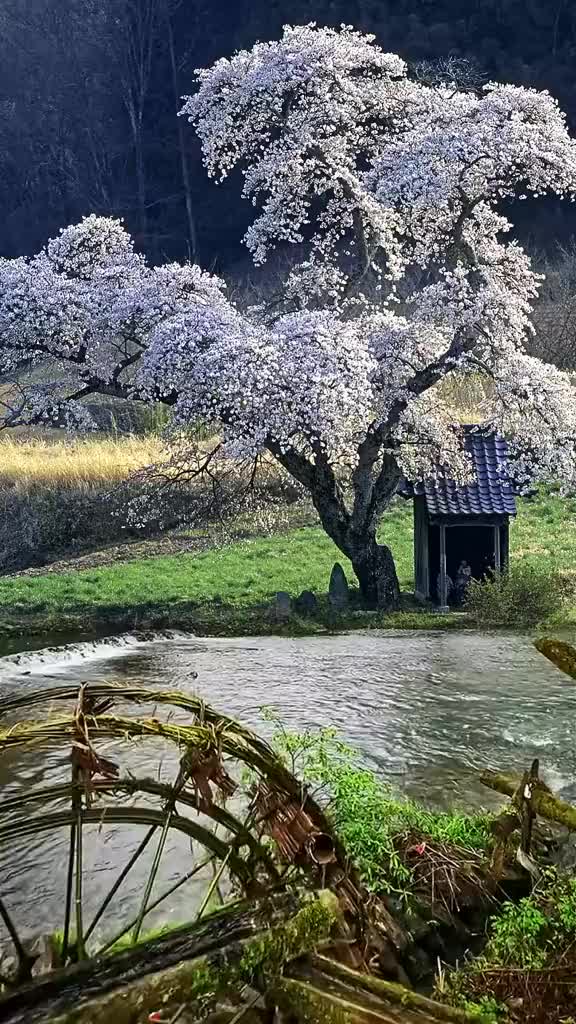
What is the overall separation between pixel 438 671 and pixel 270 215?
8.04 metres

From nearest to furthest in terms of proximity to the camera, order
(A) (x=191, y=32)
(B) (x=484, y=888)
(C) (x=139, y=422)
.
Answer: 1. (B) (x=484, y=888)
2. (C) (x=139, y=422)
3. (A) (x=191, y=32)

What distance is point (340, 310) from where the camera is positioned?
14.6m

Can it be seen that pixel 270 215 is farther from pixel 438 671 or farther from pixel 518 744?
pixel 518 744

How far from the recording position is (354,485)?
1423 centimetres

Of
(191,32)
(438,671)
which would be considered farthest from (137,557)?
(191,32)

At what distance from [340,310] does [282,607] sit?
440 centimetres

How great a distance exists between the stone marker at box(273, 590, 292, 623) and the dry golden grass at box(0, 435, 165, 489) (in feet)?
25.2

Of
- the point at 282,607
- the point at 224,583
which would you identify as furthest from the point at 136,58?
the point at 282,607

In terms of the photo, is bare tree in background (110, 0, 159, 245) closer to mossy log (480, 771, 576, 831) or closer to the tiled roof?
the tiled roof

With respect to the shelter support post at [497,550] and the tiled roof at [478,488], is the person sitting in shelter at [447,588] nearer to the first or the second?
the shelter support post at [497,550]

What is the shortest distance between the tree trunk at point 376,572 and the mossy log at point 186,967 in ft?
32.8

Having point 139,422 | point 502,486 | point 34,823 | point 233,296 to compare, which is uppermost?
point 233,296

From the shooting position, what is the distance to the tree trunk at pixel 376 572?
46.3ft

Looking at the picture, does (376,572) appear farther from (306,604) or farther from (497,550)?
(497,550)
